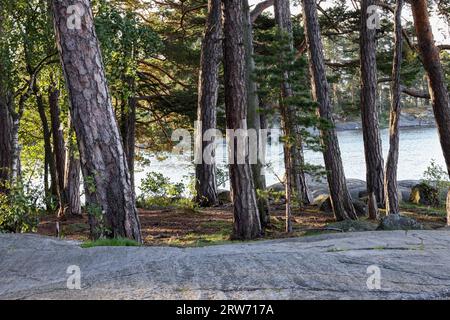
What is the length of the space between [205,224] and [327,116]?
437 cm

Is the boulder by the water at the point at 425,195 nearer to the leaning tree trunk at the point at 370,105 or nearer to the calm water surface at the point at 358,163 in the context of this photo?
the leaning tree trunk at the point at 370,105

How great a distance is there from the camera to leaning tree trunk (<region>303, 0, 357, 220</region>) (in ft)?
42.4

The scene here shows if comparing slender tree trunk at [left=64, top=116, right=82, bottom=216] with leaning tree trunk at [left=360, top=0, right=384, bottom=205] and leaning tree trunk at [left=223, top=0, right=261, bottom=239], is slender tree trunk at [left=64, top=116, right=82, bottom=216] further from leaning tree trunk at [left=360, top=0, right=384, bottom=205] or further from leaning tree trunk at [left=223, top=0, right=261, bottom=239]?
leaning tree trunk at [left=360, top=0, right=384, bottom=205]

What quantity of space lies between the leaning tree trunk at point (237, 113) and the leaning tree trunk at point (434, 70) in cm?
423

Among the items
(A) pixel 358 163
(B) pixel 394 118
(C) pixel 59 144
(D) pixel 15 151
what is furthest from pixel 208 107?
(A) pixel 358 163

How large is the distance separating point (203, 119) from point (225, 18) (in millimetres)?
6874

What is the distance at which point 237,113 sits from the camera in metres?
10.1

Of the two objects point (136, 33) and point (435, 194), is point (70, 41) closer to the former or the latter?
point (136, 33)

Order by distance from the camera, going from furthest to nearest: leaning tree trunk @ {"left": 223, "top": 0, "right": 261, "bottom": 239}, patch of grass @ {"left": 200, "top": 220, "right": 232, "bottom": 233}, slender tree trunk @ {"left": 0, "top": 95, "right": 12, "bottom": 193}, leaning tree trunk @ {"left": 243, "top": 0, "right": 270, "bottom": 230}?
patch of grass @ {"left": 200, "top": 220, "right": 232, "bottom": 233} < slender tree trunk @ {"left": 0, "top": 95, "right": 12, "bottom": 193} < leaning tree trunk @ {"left": 243, "top": 0, "right": 270, "bottom": 230} < leaning tree trunk @ {"left": 223, "top": 0, "right": 261, "bottom": 239}

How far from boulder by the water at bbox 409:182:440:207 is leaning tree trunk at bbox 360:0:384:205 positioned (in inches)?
121

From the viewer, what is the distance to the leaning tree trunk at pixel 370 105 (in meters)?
14.2

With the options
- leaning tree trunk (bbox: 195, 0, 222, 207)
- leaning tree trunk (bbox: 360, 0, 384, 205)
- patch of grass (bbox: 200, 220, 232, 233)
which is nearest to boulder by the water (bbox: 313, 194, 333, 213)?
leaning tree trunk (bbox: 360, 0, 384, 205)

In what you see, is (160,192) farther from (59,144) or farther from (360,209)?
(360,209)

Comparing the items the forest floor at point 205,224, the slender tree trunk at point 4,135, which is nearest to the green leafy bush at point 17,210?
the forest floor at point 205,224
